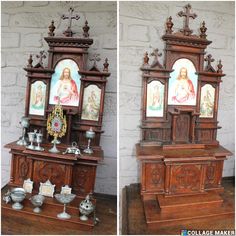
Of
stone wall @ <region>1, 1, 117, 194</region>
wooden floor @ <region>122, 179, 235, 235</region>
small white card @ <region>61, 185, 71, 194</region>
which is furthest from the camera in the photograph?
stone wall @ <region>1, 1, 117, 194</region>

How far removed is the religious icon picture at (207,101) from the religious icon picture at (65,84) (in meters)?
0.69

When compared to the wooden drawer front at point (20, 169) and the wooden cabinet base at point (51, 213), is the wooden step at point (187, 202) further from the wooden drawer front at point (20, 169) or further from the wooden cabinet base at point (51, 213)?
the wooden drawer front at point (20, 169)

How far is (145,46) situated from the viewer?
1425 millimetres

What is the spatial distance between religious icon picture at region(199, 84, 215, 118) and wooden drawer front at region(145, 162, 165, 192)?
400 mm

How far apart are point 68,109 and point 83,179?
366mm

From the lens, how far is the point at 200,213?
1.19m

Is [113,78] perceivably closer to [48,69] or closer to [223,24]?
[48,69]

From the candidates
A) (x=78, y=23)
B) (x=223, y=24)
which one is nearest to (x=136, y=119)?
(x=78, y=23)

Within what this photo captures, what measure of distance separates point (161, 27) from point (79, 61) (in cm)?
51

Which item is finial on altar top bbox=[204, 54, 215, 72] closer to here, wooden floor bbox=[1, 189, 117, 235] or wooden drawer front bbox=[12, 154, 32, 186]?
wooden floor bbox=[1, 189, 117, 235]

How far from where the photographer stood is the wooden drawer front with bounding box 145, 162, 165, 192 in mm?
1259

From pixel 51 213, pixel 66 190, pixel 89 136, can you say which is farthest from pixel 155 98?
pixel 51 213

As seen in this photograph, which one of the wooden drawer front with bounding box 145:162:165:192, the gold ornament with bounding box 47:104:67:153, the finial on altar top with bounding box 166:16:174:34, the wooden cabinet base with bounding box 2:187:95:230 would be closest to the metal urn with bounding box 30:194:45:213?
the wooden cabinet base with bounding box 2:187:95:230

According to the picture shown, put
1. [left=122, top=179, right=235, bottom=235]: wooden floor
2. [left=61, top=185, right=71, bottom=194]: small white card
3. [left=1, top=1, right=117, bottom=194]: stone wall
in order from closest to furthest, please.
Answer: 1. [left=122, top=179, right=235, bottom=235]: wooden floor
2. [left=61, top=185, right=71, bottom=194]: small white card
3. [left=1, top=1, right=117, bottom=194]: stone wall
